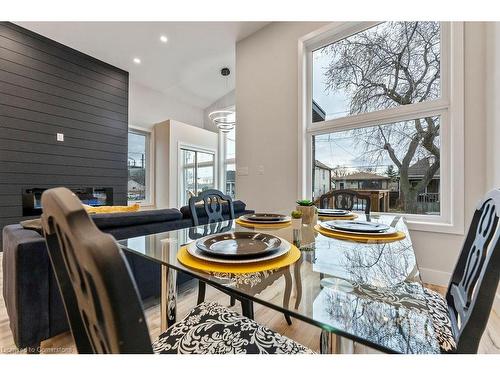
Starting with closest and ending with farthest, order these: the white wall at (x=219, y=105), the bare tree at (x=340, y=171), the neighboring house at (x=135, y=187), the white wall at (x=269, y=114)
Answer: the bare tree at (x=340, y=171) < the white wall at (x=269, y=114) < the neighboring house at (x=135, y=187) < the white wall at (x=219, y=105)

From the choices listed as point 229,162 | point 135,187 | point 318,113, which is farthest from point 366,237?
point 229,162

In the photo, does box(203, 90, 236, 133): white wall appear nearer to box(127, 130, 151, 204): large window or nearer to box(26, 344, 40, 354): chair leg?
box(127, 130, 151, 204): large window

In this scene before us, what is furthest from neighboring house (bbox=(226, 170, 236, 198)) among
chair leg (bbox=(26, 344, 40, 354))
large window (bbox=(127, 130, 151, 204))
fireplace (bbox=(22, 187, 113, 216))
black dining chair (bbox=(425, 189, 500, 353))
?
black dining chair (bbox=(425, 189, 500, 353))

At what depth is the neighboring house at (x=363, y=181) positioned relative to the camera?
2.65m

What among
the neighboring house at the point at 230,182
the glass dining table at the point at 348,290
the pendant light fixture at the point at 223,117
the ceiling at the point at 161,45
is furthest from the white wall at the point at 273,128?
the neighboring house at the point at 230,182

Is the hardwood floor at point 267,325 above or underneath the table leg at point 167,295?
underneath

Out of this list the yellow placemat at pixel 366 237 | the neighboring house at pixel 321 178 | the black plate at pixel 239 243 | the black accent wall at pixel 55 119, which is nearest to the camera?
the black plate at pixel 239 243

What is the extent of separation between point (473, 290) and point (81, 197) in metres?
5.00

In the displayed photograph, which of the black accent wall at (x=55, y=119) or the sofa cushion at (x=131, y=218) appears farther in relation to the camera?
the black accent wall at (x=55, y=119)

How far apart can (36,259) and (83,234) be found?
1367 mm

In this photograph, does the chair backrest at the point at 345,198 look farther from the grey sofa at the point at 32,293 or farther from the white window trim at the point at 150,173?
the white window trim at the point at 150,173

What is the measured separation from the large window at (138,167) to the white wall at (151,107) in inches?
12.1
